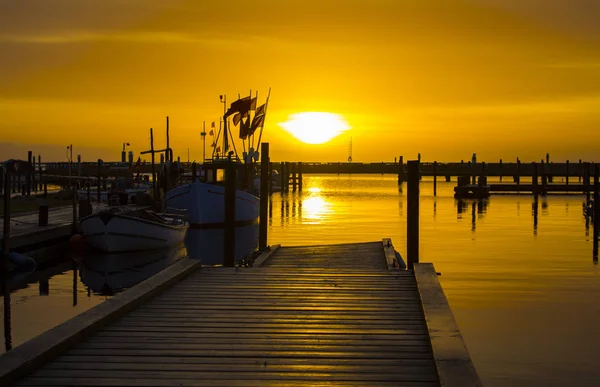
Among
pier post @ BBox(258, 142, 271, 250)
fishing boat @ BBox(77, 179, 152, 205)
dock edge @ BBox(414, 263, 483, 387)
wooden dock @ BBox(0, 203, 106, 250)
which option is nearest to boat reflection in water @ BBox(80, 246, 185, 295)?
wooden dock @ BBox(0, 203, 106, 250)

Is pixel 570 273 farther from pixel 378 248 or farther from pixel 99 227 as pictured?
pixel 99 227

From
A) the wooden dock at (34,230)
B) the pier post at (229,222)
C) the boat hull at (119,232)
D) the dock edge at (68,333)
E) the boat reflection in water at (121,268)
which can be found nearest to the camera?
the dock edge at (68,333)

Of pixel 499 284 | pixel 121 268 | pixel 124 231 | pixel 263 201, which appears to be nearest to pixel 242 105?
pixel 124 231

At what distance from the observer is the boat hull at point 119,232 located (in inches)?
1166

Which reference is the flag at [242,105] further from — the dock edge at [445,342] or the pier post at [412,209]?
the dock edge at [445,342]

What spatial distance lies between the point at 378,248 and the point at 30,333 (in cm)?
997

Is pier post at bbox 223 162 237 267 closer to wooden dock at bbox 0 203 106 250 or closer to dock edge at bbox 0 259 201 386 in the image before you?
dock edge at bbox 0 259 201 386

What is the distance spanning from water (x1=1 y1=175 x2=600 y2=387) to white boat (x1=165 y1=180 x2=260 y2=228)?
1365mm

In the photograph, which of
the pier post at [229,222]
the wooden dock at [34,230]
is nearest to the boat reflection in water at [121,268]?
the wooden dock at [34,230]

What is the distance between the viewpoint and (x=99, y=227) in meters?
29.7

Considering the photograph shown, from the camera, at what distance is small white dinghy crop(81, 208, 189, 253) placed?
97.2 feet

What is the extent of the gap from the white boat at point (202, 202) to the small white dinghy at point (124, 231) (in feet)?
35.3

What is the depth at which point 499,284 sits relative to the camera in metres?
22.3

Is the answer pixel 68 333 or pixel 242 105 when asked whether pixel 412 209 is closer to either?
pixel 68 333
